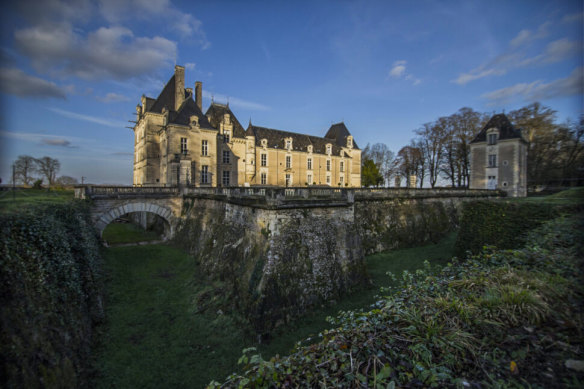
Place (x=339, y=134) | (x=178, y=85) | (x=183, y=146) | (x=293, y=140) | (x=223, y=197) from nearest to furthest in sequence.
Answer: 1. (x=223, y=197)
2. (x=183, y=146)
3. (x=178, y=85)
4. (x=293, y=140)
5. (x=339, y=134)

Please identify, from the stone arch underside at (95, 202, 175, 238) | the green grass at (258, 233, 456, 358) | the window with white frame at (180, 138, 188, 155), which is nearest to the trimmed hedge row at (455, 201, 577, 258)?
the green grass at (258, 233, 456, 358)

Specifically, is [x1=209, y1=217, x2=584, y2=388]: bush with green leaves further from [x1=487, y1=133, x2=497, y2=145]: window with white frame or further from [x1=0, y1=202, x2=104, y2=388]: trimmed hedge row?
[x1=487, y1=133, x2=497, y2=145]: window with white frame

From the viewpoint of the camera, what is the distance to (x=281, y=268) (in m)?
8.21

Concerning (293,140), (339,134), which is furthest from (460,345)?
(339,134)

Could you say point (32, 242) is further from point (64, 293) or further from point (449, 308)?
point (449, 308)

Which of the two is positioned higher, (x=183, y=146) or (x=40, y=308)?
(x=183, y=146)

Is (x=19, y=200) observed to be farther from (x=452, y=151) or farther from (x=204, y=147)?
(x=452, y=151)

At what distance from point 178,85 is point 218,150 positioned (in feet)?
25.5

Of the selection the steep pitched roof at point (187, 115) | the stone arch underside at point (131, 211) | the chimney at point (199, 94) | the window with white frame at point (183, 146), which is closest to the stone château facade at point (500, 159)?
the steep pitched roof at point (187, 115)

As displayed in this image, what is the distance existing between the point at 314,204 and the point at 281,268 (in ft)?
9.38

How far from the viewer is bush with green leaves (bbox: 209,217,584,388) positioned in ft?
7.56

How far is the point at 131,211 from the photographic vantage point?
51.1 feet

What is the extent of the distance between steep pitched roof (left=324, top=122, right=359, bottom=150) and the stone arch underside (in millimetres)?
27837

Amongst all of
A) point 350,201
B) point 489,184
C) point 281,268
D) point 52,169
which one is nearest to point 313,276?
point 281,268
